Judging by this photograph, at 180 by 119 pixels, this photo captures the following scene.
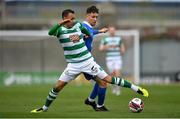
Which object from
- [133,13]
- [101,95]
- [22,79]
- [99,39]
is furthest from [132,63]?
[101,95]

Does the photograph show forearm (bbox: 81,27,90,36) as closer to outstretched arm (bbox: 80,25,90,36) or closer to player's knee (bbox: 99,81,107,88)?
outstretched arm (bbox: 80,25,90,36)

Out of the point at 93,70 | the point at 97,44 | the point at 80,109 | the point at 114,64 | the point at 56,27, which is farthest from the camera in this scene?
the point at 97,44

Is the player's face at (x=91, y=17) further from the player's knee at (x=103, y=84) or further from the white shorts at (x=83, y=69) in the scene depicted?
the player's knee at (x=103, y=84)

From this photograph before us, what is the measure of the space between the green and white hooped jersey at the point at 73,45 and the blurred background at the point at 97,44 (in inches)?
Result: 809

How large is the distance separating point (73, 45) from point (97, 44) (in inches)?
836

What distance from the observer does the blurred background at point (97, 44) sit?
125 feet

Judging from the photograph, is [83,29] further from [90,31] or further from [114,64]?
[114,64]

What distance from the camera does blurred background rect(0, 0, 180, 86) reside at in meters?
38.2

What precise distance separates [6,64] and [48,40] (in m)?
2.54

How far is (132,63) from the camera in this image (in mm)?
39062

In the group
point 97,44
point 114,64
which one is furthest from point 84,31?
point 97,44

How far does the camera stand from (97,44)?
37.2 metres

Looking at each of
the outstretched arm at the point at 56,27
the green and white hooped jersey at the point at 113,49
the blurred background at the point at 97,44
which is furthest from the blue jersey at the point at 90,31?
the blurred background at the point at 97,44

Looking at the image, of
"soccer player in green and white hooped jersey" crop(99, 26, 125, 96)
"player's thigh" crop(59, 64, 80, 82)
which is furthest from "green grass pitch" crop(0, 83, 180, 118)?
"soccer player in green and white hooped jersey" crop(99, 26, 125, 96)
